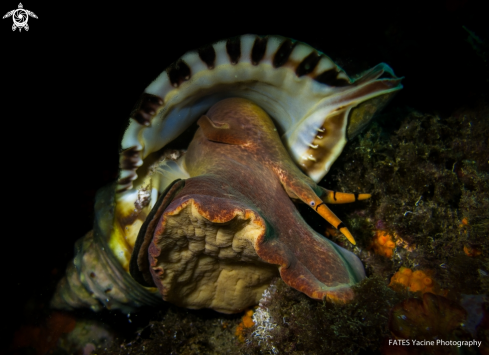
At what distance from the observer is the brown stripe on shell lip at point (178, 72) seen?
6.84 ft

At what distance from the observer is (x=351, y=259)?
2.09 m

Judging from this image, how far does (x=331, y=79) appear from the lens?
229cm

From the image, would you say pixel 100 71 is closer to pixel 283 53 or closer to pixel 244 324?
pixel 283 53

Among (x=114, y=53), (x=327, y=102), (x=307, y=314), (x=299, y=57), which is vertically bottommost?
(x=307, y=314)

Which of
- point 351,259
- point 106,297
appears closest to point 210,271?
point 351,259

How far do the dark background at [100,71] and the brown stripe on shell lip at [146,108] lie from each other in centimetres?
33

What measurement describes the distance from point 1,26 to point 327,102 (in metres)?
2.61

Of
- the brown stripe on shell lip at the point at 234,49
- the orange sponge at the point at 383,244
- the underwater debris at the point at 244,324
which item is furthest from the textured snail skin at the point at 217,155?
the orange sponge at the point at 383,244

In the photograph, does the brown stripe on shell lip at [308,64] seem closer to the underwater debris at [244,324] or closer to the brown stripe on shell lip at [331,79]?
the brown stripe on shell lip at [331,79]

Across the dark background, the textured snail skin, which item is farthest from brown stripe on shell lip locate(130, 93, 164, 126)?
the dark background

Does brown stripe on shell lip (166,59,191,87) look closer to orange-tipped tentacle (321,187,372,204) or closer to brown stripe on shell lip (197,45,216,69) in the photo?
brown stripe on shell lip (197,45,216,69)

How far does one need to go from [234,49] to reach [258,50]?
195 mm

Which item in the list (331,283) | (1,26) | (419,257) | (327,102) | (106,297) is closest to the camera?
(331,283)

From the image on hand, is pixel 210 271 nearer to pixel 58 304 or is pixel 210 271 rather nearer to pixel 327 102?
pixel 327 102
